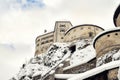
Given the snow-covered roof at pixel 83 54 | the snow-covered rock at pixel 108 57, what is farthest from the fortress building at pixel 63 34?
the snow-covered rock at pixel 108 57

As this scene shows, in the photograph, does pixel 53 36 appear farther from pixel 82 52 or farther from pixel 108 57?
pixel 108 57

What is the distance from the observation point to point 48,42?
2559 inches

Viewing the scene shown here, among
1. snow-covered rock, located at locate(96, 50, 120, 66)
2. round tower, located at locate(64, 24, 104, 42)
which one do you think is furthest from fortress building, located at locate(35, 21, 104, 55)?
snow-covered rock, located at locate(96, 50, 120, 66)

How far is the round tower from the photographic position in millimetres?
47000

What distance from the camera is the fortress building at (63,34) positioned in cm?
4724

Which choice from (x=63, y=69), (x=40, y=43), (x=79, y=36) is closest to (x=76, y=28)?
(x=79, y=36)

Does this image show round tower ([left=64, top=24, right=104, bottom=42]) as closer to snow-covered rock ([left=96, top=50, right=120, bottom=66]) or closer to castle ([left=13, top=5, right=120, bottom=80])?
castle ([left=13, top=5, right=120, bottom=80])

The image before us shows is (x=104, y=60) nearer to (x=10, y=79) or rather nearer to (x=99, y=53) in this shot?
(x=99, y=53)

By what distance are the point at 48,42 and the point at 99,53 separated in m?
38.6

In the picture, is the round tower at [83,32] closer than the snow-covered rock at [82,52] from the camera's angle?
No

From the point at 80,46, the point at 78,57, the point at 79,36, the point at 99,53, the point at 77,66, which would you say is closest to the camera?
the point at 99,53

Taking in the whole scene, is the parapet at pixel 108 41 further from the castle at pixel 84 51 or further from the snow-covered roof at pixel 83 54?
the snow-covered roof at pixel 83 54

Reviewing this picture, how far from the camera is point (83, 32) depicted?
47094 mm

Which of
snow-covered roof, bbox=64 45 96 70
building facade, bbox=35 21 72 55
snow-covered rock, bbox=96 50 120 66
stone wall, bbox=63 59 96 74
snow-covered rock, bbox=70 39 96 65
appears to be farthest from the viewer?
building facade, bbox=35 21 72 55
